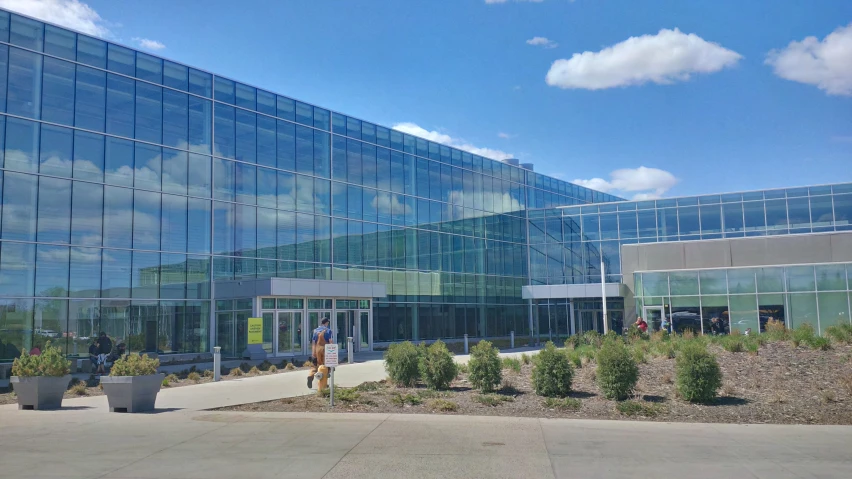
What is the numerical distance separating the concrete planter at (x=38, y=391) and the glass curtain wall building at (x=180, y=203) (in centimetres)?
1096

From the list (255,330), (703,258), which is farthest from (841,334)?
(703,258)

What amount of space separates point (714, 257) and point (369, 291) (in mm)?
19791

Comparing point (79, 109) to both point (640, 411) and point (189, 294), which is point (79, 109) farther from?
point (640, 411)

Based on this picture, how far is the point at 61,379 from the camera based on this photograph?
15539mm

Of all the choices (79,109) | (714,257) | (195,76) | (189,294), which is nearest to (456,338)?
(714,257)

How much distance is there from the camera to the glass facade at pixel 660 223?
43.2m

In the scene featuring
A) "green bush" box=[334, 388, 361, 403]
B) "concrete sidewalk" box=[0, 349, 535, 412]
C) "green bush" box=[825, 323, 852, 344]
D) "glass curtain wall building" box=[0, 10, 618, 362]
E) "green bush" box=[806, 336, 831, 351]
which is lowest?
"concrete sidewalk" box=[0, 349, 535, 412]

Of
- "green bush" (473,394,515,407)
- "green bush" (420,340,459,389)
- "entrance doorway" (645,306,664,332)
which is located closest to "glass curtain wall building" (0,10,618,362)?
"entrance doorway" (645,306,664,332)

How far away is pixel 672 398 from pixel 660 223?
3449 cm

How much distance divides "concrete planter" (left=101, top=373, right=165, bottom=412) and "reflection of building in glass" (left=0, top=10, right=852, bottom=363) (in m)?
12.9

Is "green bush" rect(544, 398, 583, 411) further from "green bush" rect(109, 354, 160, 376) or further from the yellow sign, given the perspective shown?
the yellow sign

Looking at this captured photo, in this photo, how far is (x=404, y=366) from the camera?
1733 centimetres

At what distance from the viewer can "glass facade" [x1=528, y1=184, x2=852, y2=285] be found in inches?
1699

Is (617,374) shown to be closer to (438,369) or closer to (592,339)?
(438,369)
